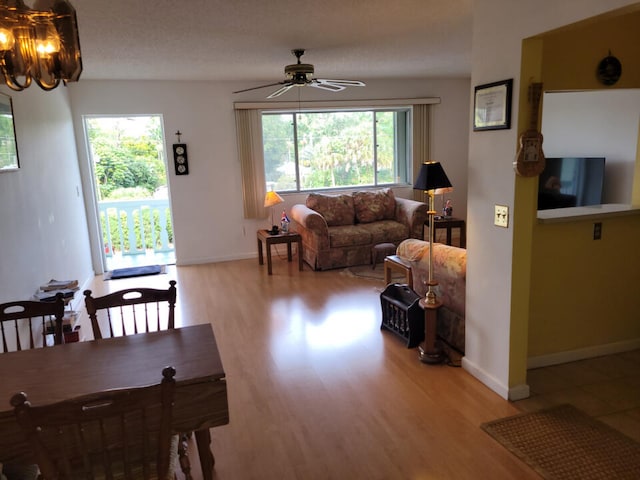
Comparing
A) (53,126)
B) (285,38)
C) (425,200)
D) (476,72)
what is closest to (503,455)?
(476,72)

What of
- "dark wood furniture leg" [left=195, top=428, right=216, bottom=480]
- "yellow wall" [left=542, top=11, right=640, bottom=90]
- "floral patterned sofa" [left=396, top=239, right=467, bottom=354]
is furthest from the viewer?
"floral patterned sofa" [left=396, top=239, right=467, bottom=354]

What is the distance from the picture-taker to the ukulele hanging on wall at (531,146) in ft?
8.07

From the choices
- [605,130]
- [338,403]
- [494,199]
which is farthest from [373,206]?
[338,403]

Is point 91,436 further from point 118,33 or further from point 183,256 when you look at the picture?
point 183,256

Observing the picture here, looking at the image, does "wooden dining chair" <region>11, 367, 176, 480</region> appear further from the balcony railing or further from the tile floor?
the balcony railing

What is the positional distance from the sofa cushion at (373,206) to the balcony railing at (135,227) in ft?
9.93

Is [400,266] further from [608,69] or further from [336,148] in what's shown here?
[336,148]

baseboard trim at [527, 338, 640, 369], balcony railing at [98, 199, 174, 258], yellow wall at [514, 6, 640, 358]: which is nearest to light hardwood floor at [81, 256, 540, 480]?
baseboard trim at [527, 338, 640, 369]

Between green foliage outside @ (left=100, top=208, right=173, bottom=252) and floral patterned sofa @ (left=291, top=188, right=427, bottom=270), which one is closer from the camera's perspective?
floral patterned sofa @ (left=291, top=188, right=427, bottom=270)

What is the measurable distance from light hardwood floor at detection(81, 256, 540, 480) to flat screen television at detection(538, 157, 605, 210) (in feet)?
6.96

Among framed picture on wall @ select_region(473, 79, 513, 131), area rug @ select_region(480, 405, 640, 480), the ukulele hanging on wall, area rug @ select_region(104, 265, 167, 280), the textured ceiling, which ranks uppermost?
the textured ceiling

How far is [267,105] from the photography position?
6.40m

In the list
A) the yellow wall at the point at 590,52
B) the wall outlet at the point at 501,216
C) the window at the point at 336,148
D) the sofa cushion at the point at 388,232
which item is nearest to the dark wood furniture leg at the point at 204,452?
the wall outlet at the point at 501,216

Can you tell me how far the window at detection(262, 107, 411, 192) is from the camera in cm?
676
